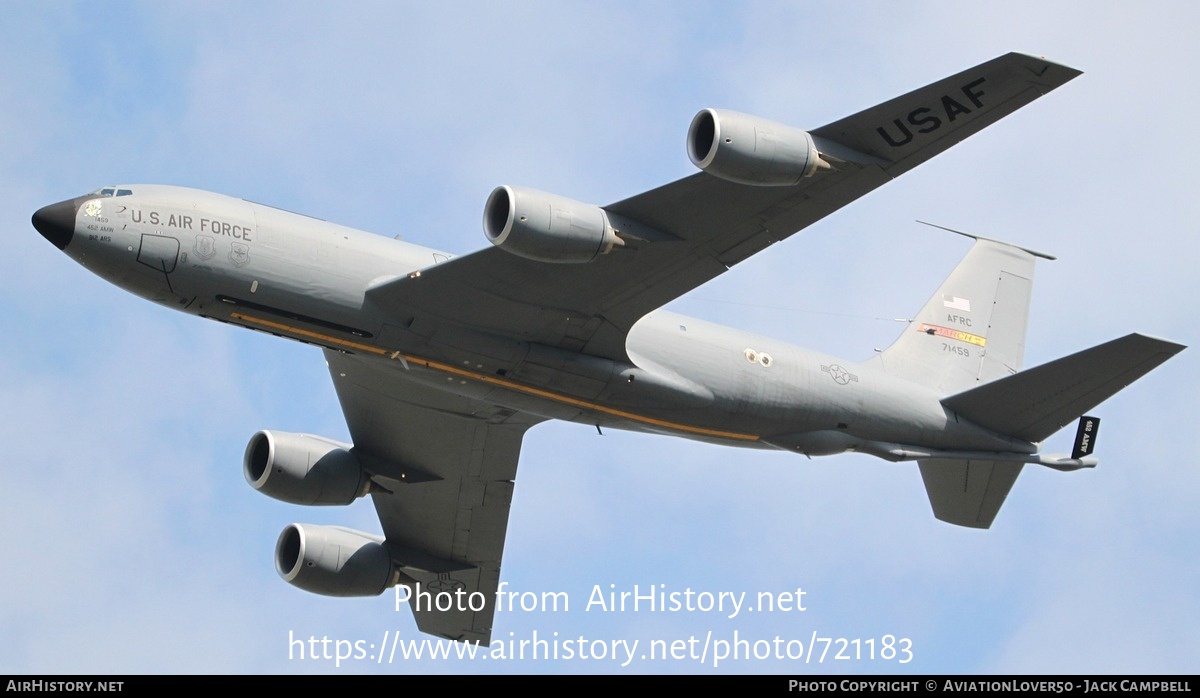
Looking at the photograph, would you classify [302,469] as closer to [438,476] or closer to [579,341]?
[438,476]

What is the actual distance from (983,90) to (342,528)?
19232 mm

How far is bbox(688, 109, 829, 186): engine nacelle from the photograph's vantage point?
Result: 28453 millimetres

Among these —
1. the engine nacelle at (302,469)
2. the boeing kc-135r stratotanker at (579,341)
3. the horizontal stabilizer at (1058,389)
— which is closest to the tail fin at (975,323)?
the boeing kc-135r stratotanker at (579,341)

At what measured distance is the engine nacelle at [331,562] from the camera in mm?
38438

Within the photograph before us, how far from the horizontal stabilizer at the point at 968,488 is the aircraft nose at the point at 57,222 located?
65.9 ft

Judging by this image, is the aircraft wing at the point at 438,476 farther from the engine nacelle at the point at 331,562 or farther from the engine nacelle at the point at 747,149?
the engine nacelle at the point at 747,149

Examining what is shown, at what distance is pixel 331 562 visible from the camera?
127 feet

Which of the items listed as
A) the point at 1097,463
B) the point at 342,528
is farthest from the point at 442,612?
the point at 1097,463

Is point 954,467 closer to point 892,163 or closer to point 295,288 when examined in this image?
point 892,163

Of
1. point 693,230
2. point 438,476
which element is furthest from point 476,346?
point 438,476

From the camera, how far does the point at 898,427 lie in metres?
Answer: 36.5

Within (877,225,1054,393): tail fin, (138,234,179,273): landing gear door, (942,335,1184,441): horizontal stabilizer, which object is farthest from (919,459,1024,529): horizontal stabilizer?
(138,234,179,273): landing gear door

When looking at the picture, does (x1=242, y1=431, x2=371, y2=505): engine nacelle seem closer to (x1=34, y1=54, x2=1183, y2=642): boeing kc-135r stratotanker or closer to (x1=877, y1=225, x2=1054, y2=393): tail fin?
(x1=34, y1=54, x2=1183, y2=642): boeing kc-135r stratotanker

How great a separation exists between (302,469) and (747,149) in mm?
14103
